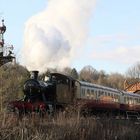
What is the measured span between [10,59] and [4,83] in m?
12.5

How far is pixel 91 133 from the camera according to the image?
2031 cm

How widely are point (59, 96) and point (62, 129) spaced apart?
38.8ft

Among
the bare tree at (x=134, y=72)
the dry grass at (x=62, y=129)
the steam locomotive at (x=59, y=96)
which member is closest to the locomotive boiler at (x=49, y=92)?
the steam locomotive at (x=59, y=96)

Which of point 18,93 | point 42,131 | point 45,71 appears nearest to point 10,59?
point 45,71

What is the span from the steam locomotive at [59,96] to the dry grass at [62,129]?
2942 mm

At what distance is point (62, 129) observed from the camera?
61.4 feet

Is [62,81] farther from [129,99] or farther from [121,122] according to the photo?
[129,99]

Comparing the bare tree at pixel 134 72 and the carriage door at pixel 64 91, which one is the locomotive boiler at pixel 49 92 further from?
the bare tree at pixel 134 72

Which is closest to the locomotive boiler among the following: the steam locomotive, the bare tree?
the steam locomotive

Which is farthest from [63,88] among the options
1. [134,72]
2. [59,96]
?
[134,72]

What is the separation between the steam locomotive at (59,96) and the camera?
2731cm

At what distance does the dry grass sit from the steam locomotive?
294 centimetres

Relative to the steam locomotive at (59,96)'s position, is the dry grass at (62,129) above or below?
below

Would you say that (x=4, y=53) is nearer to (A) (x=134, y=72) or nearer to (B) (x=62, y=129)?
(B) (x=62, y=129)
